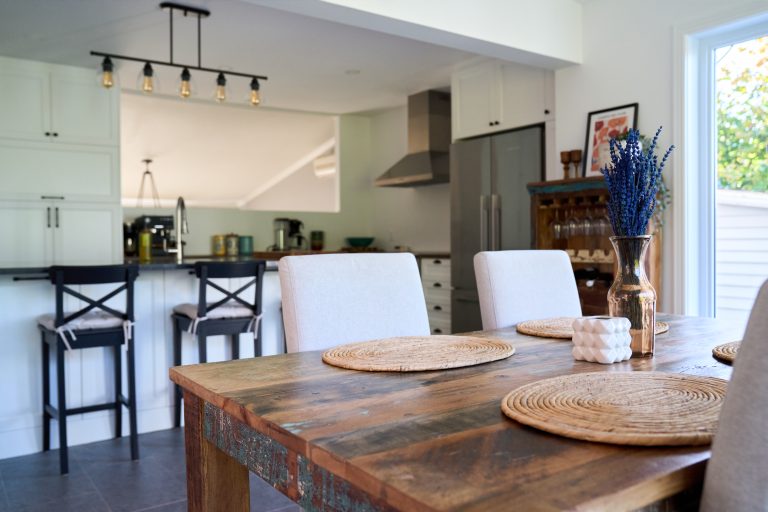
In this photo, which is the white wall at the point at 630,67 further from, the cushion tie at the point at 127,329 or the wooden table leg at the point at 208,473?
the wooden table leg at the point at 208,473

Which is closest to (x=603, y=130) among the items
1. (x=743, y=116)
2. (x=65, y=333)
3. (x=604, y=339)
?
(x=743, y=116)

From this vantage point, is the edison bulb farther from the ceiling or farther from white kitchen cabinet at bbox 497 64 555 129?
white kitchen cabinet at bbox 497 64 555 129

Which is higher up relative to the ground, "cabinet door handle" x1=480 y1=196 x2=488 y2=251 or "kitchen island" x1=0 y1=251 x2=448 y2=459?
"cabinet door handle" x1=480 y1=196 x2=488 y2=251

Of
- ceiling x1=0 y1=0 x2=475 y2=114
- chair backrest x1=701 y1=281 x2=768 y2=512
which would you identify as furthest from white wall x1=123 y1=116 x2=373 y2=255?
chair backrest x1=701 y1=281 x2=768 y2=512

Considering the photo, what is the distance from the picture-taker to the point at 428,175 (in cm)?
570

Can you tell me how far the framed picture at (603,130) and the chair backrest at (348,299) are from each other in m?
2.24

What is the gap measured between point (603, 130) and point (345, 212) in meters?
3.70

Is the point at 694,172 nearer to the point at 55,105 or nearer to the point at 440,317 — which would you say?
the point at 440,317

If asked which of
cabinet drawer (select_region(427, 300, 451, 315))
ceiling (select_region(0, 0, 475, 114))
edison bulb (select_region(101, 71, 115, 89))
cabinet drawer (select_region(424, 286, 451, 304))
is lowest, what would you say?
cabinet drawer (select_region(427, 300, 451, 315))

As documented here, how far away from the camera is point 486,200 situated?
4.75m

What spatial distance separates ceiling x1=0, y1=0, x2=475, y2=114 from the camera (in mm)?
3830

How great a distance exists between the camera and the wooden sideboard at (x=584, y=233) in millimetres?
3611

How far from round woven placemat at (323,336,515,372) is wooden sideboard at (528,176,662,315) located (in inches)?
88.1

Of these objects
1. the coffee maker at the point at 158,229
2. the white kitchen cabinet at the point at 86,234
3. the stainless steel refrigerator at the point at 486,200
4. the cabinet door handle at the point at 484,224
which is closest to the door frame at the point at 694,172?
the stainless steel refrigerator at the point at 486,200
